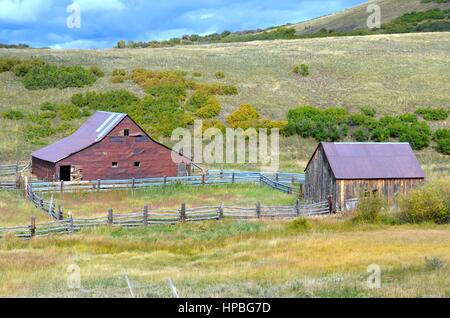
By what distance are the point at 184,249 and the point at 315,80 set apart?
54.8 m

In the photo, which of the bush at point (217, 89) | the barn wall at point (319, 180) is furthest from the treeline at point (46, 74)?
the barn wall at point (319, 180)

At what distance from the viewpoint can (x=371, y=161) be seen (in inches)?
1375

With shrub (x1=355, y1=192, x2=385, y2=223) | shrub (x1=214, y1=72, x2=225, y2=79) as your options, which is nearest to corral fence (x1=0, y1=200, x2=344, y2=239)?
shrub (x1=355, y1=192, x2=385, y2=223)

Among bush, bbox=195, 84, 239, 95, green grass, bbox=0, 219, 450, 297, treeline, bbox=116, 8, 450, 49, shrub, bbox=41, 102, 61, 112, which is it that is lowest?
green grass, bbox=0, 219, 450, 297

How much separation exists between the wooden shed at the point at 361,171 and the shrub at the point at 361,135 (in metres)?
22.4

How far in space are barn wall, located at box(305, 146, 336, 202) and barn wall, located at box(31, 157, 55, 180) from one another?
1733 centimetres

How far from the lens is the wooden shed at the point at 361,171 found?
3391cm

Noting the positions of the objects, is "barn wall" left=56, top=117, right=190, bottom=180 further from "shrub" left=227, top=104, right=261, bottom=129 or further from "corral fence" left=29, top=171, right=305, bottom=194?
"shrub" left=227, top=104, right=261, bottom=129

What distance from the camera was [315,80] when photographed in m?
76.2

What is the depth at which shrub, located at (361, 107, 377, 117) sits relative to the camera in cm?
6406

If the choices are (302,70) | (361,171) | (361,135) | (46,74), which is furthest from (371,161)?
(46,74)

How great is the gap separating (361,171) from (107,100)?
122ft
